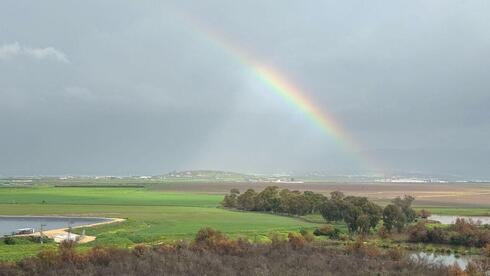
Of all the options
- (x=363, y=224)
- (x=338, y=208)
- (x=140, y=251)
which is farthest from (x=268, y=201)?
(x=140, y=251)

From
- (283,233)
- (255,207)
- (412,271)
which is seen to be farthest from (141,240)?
(255,207)

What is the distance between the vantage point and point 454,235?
2371 inches

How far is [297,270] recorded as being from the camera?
3700 cm

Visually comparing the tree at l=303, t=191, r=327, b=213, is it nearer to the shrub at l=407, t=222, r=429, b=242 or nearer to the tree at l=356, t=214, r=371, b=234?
the tree at l=356, t=214, r=371, b=234

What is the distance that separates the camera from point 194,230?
212 feet

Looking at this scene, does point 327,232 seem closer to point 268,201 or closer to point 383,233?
point 383,233

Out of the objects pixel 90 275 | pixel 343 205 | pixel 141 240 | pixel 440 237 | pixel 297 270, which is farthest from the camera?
pixel 343 205

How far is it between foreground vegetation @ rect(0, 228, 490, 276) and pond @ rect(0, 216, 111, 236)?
35173 millimetres

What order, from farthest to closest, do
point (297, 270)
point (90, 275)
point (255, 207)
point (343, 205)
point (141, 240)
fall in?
point (255, 207)
point (343, 205)
point (141, 240)
point (297, 270)
point (90, 275)

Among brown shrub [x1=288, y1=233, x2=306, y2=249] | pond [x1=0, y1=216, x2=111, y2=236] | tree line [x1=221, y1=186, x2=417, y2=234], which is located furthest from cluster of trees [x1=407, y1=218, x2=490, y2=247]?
pond [x1=0, y1=216, x2=111, y2=236]

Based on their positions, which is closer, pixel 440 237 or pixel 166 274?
pixel 166 274

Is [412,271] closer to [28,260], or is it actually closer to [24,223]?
[28,260]

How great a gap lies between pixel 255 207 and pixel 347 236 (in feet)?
146

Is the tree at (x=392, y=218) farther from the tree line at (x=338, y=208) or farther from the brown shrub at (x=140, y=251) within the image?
the brown shrub at (x=140, y=251)
